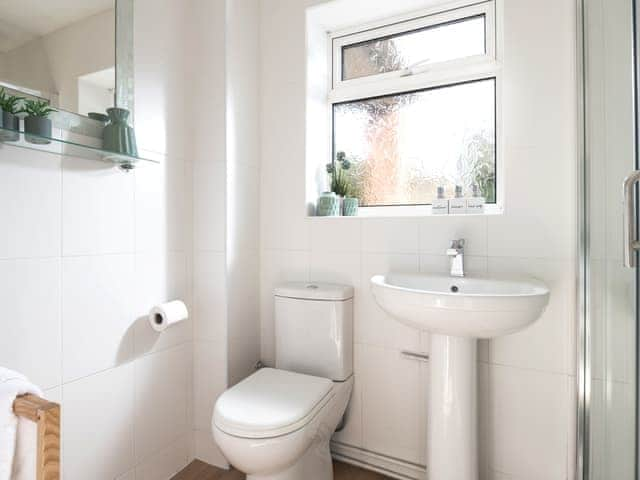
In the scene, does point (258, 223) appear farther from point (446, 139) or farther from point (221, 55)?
point (446, 139)

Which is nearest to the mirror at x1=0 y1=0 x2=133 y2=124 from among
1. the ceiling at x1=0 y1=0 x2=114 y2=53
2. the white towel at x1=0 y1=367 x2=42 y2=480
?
the ceiling at x1=0 y1=0 x2=114 y2=53

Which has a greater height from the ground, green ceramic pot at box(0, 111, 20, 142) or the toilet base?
green ceramic pot at box(0, 111, 20, 142)

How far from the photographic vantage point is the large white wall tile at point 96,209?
46.7 inches

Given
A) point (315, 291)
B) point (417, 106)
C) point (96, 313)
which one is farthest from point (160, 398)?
point (417, 106)

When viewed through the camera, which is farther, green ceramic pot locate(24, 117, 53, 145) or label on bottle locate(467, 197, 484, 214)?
label on bottle locate(467, 197, 484, 214)

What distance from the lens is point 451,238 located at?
1.44 m

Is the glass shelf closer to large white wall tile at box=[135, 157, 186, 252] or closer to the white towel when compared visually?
large white wall tile at box=[135, 157, 186, 252]

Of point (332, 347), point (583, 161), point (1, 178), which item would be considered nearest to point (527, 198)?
point (583, 161)

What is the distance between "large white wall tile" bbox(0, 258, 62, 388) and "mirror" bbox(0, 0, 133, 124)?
A: 51 cm

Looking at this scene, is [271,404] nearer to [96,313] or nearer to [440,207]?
[96,313]

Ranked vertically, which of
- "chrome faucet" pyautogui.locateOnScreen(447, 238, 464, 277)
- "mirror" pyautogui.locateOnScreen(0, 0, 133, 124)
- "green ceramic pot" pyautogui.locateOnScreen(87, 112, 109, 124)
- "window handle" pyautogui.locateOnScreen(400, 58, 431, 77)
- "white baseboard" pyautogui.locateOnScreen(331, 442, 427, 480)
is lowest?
"white baseboard" pyautogui.locateOnScreen(331, 442, 427, 480)

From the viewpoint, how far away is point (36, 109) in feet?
3.46

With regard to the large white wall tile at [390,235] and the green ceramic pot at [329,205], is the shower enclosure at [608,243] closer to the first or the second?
the large white wall tile at [390,235]

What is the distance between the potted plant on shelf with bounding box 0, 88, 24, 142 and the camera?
0.97 meters
